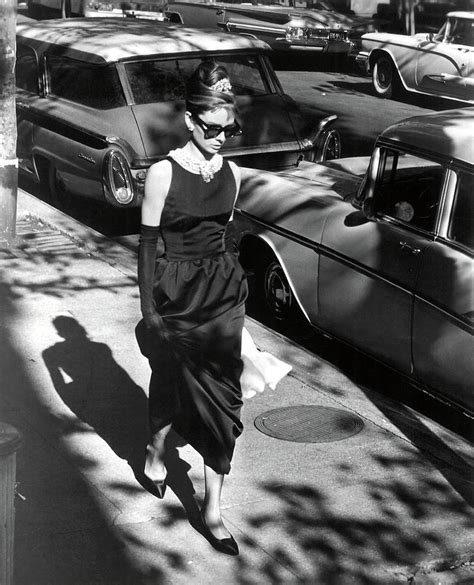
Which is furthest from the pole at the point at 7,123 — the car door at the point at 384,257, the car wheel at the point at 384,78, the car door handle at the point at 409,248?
the car wheel at the point at 384,78

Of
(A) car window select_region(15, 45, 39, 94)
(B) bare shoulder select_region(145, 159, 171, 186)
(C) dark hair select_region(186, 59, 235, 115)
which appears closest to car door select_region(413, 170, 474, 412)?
(C) dark hair select_region(186, 59, 235, 115)

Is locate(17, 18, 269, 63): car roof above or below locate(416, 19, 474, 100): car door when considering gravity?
above

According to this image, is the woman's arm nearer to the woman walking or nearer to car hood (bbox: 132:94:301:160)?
the woman walking

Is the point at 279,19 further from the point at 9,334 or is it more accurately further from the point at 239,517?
the point at 239,517

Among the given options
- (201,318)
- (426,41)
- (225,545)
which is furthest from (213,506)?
(426,41)

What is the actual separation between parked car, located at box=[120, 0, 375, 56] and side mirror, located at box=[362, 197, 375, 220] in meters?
16.9

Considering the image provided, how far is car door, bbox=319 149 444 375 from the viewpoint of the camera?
6496 millimetres

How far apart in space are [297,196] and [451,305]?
1841 mm

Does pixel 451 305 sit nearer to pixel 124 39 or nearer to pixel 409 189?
pixel 409 189

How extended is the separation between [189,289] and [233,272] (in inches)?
9.1

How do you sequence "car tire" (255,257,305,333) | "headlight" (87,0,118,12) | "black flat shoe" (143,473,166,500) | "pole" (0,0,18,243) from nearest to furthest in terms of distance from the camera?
1. "black flat shoe" (143,473,166,500)
2. "car tire" (255,257,305,333)
3. "pole" (0,0,18,243)
4. "headlight" (87,0,118,12)

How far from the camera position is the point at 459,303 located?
609 cm

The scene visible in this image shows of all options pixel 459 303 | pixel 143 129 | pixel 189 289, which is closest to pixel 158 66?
pixel 143 129

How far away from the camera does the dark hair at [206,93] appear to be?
15.6 feet
